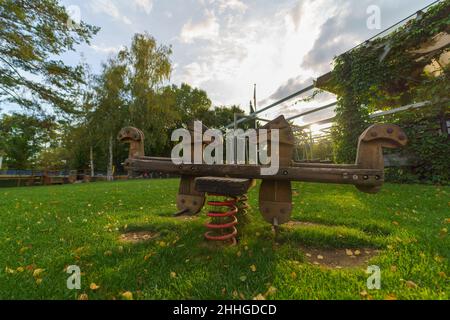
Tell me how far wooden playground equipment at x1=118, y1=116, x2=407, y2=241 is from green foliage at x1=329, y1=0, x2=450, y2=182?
236 inches

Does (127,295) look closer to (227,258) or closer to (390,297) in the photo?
(227,258)

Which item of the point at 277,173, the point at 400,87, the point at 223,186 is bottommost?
the point at 223,186

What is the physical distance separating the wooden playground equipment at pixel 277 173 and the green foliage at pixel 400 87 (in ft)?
19.7

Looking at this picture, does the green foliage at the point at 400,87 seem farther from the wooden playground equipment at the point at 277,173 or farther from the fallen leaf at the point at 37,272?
the fallen leaf at the point at 37,272

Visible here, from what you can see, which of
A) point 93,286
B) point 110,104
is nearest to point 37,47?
point 110,104

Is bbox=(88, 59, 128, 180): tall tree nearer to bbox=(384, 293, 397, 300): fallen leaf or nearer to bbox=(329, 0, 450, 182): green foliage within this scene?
bbox=(329, 0, 450, 182): green foliage

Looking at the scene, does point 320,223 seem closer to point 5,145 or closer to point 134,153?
point 134,153

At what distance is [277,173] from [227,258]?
92cm

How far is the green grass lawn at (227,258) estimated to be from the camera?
157 centimetres

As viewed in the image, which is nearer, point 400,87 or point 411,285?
point 411,285

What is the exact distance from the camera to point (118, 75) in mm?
19141

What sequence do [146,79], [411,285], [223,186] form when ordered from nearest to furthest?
1. [411,285]
2. [223,186]
3. [146,79]

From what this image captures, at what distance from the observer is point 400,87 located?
8.95m
